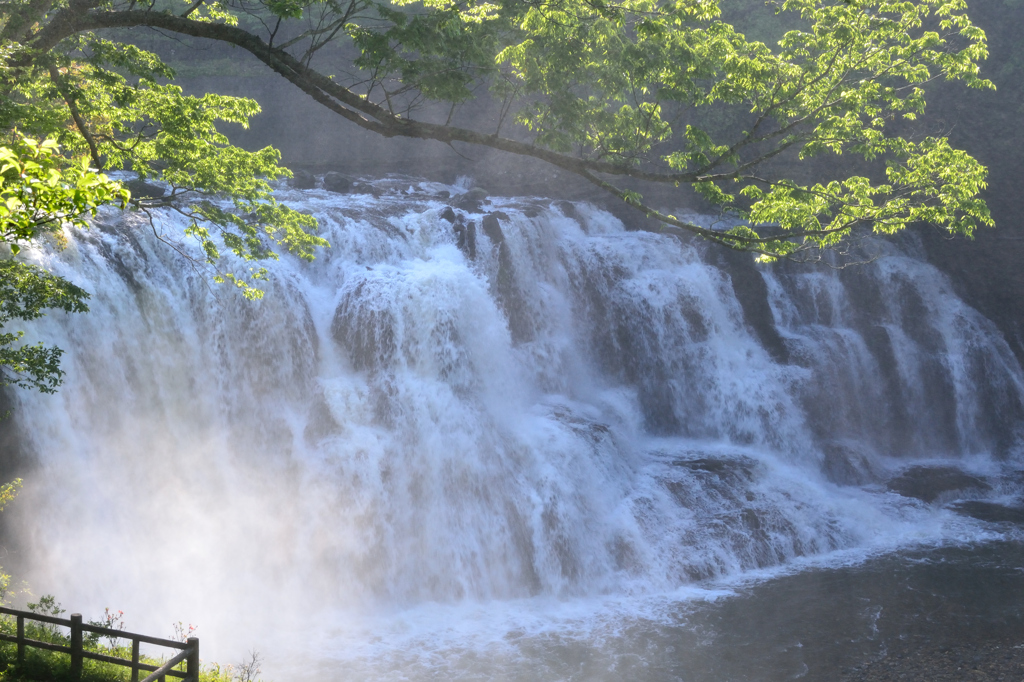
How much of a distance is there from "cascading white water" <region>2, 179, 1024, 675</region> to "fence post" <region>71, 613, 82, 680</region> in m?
5.66

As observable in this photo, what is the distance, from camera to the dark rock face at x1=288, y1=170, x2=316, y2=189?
25.4 metres

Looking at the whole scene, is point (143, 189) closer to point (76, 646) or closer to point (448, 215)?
point (448, 215)

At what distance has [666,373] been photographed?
22812 millimetres

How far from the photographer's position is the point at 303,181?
25.8 m

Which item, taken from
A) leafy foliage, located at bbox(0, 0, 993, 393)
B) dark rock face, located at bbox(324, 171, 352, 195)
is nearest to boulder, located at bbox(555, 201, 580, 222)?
dark rock face, located at bbox(324, 171, 352, 195)

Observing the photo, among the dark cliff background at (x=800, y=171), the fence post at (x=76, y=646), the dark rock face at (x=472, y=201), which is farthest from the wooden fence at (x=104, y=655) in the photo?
the dark cliff background at (x=800, y=171)

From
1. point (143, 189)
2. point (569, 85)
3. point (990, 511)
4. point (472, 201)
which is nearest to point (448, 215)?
point (472, 201)

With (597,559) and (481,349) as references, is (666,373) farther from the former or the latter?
(597,559)

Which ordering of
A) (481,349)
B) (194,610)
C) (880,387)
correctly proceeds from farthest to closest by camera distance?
(880,387) → (481,349) → (194,610)

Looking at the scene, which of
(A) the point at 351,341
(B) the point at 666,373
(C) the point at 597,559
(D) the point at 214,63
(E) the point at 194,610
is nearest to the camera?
(E) the point at 194,610

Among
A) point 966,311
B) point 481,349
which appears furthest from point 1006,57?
point 481,349

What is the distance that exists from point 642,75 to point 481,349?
10.7 metres

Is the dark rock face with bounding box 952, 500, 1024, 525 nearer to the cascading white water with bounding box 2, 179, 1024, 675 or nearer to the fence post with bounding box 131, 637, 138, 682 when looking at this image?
the cascading white water with bounding box 2, 179, 1024, 675

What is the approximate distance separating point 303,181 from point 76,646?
65.8ft
